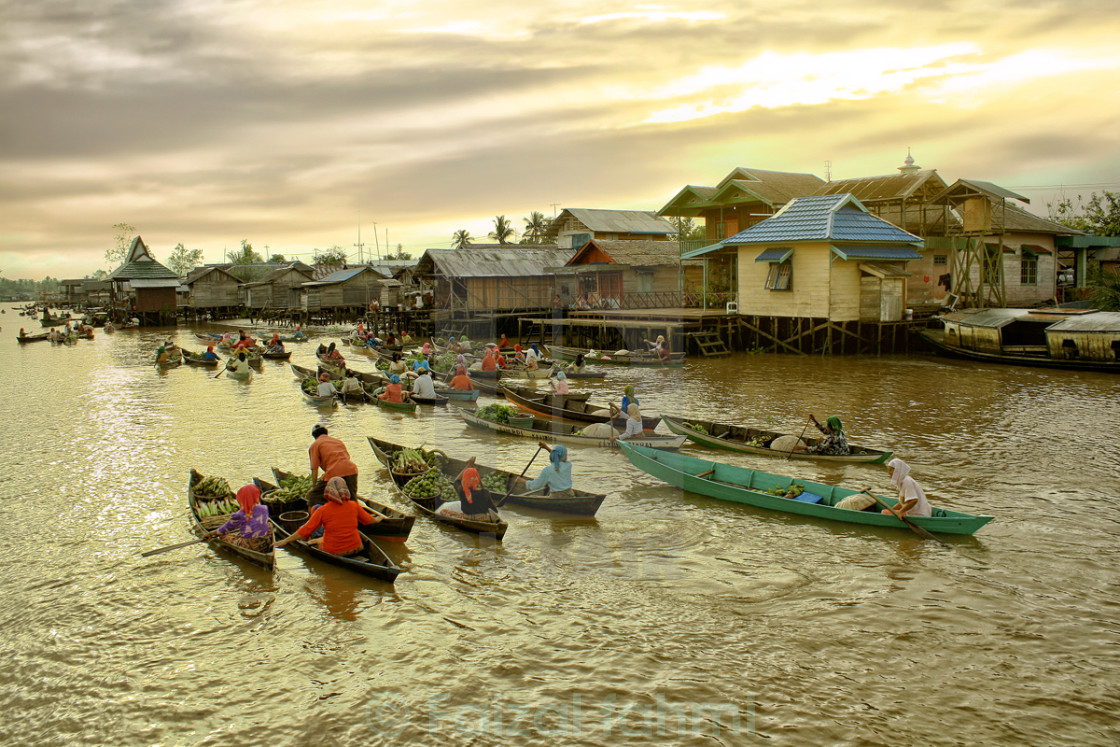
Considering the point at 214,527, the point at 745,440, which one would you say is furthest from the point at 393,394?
the point at 745,440

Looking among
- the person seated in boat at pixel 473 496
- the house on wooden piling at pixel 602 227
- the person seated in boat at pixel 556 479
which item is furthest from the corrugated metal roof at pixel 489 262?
the person seated in boat at pixel 473 496

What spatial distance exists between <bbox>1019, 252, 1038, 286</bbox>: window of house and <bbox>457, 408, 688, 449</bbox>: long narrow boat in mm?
31781

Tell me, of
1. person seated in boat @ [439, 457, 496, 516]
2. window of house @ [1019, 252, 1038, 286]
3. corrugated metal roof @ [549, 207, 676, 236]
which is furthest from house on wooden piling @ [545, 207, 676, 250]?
person seated in boat @ [439, 457, 496, 516]

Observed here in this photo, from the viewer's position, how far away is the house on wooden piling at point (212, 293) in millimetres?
70000

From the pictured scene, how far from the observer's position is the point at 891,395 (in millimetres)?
22297

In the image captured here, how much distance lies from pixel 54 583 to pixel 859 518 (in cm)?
1204

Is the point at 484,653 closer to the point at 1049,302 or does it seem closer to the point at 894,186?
the point at 894,186

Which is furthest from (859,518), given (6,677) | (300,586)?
(6,677)

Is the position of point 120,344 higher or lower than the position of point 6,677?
higher

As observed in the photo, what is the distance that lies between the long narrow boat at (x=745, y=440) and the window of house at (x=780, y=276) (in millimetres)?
16807

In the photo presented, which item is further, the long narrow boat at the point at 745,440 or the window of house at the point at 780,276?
the window of house at the point at 780,276

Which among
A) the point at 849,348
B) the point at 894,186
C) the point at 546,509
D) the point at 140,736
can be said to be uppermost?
the point at 894,186

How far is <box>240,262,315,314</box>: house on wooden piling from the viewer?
69.2 m

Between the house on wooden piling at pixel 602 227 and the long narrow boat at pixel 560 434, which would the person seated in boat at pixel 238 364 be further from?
the house on wooden piling at pixel 602 227
